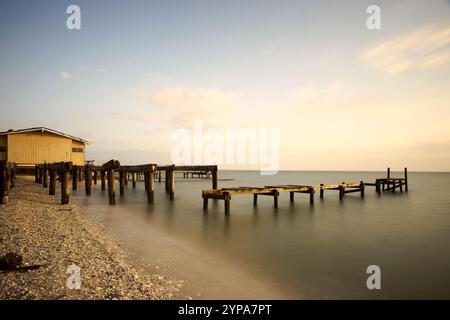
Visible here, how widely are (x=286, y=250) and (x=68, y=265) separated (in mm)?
6279

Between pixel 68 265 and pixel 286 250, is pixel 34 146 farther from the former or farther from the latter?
pixel 286 250

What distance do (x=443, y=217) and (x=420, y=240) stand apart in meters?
8.94

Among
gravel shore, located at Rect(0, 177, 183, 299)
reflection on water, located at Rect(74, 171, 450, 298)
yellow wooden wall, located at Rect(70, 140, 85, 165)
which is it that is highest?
yellow wooden wall, located at Rect(70, 140, 85, 165)

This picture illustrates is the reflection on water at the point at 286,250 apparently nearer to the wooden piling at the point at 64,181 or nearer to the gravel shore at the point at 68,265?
the gravel shore at the point at 68,265

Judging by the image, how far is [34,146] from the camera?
1256 inches

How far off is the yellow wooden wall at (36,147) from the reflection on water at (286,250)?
20738 mm

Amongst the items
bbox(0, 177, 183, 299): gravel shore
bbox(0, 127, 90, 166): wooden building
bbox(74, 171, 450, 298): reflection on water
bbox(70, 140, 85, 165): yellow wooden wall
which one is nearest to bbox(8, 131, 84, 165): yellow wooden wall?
bbox(0, 127, 90, 166): wooden building

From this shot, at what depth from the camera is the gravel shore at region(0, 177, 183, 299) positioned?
4918 mm

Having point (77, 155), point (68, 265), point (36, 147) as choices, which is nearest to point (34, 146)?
point (36, 147)

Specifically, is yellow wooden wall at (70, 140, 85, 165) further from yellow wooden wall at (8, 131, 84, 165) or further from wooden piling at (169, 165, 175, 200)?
wooden piling at (169, 165, 175, 200)

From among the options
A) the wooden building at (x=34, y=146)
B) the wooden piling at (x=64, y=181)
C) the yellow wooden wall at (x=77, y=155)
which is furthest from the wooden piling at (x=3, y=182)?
the yellow wooden wall at (x=77, y=155)

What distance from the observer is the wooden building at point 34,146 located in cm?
3061

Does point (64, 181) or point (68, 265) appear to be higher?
point (64, 181)
